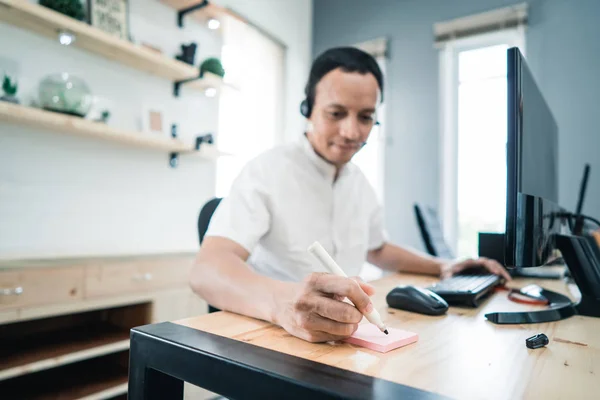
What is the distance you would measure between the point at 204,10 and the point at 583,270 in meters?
2.39

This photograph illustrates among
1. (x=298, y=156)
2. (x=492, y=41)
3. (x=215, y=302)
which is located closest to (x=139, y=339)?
(x=215, y=302)

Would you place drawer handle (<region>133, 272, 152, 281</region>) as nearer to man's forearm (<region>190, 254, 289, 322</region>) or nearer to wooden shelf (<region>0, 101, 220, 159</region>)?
wooden shelf (<region>0, 101, 220, 159</region>)

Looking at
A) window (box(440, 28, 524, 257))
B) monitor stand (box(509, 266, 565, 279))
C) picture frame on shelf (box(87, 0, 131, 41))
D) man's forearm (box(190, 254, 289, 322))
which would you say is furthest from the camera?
window (box(440, 28, 524, 257))

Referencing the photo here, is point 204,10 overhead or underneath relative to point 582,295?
overhead

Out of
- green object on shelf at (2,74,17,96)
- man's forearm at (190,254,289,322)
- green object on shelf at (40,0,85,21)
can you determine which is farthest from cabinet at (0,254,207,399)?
green object on shelf at (40,0,85,21)

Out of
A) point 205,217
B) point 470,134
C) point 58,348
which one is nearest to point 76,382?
point 58,348

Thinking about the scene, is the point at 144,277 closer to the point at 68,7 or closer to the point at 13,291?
the point at 13,291

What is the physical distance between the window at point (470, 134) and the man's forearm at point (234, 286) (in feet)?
8.32

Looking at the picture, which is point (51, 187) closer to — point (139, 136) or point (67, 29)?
point (139, 136)

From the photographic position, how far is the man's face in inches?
41.3

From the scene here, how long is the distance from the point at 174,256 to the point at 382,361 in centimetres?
A: 148

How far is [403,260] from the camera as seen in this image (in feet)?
4.42

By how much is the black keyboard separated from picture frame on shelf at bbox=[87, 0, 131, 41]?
1929 millimetres

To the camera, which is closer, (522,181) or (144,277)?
(522,181)
